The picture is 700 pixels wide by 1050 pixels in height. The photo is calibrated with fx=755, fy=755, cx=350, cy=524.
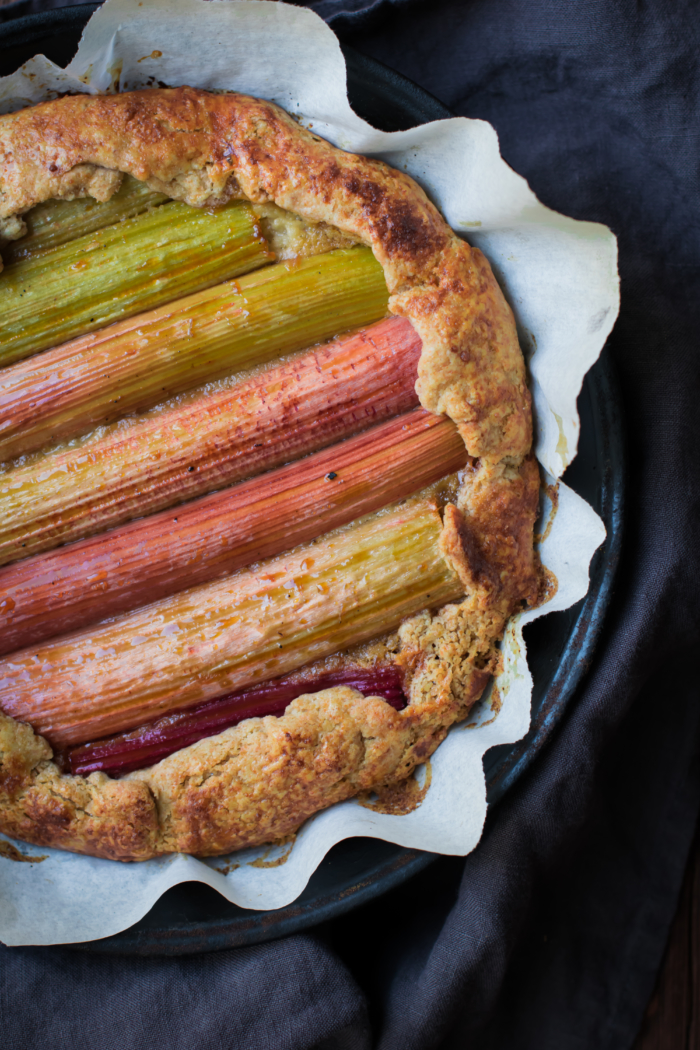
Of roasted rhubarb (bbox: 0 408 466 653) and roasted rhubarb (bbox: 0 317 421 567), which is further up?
roasted rhubarb (bbox: 0 317 421 567)

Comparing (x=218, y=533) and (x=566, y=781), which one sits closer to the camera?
(x=218, y=533)

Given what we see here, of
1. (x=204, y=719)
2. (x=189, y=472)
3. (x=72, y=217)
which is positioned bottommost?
(x=204, y=719)

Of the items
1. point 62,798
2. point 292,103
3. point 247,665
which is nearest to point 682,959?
point 247,665

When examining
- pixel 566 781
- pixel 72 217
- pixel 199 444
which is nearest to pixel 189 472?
pixel 199 444

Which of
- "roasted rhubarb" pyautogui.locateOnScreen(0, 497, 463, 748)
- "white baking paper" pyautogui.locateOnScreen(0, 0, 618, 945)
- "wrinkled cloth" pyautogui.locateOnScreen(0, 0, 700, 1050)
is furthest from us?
"wrinkled cloth" pyautogui.locateOnScreen(0, 0, 700, 1050)

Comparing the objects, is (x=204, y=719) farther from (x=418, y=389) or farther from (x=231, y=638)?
(x=418, y=389)

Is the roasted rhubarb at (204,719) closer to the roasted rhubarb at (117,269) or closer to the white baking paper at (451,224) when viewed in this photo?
the white baking paper at (451,224)

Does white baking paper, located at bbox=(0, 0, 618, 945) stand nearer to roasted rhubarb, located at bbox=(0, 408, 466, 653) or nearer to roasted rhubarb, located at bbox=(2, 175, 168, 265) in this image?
roasted rhubarb, located at bbox=(2, 175, 168, 265)

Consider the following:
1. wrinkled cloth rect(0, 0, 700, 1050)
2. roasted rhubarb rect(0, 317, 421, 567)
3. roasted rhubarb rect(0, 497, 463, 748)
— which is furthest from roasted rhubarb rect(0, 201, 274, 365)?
wrinkled cloth rect(0, 0, 700, 1050)
